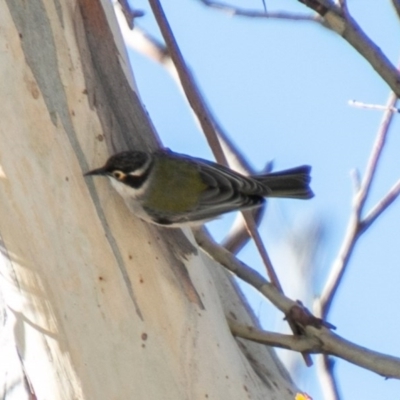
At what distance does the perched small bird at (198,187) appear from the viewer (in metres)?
3.20

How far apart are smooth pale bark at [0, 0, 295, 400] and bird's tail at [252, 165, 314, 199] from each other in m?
0.80

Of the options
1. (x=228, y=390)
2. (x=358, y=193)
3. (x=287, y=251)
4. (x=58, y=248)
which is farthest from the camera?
(x=287, y=251)

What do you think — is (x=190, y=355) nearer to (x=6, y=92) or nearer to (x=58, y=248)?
(x=58, y=248)

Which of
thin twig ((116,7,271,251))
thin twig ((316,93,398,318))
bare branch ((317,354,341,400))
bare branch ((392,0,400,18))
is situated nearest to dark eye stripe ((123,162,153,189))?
thin twig ((116,7,271,251))

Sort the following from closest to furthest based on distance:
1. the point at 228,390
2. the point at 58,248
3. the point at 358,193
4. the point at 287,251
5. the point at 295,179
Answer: the point at 58,248, the point at 228,390, the point at 358,193, the point at 295,179, the point at 287,251

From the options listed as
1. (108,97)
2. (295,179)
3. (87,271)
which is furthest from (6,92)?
(295,179)

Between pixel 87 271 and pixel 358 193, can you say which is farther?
pixel 358 193

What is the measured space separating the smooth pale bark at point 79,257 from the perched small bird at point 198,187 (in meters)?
0.28

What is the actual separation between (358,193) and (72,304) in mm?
1107

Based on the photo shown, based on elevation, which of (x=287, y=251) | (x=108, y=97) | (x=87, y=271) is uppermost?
(x=108, y=97)

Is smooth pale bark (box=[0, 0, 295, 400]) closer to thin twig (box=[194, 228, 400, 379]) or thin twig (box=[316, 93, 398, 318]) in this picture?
thin twig (box=[194, 228, 400, 379])

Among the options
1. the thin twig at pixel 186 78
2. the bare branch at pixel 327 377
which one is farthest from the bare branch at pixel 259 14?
the bare branch at pixel 327 377

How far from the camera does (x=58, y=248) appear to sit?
2.60 meters

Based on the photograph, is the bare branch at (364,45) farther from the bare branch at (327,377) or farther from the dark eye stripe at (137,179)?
the bare branch at (327,377)
